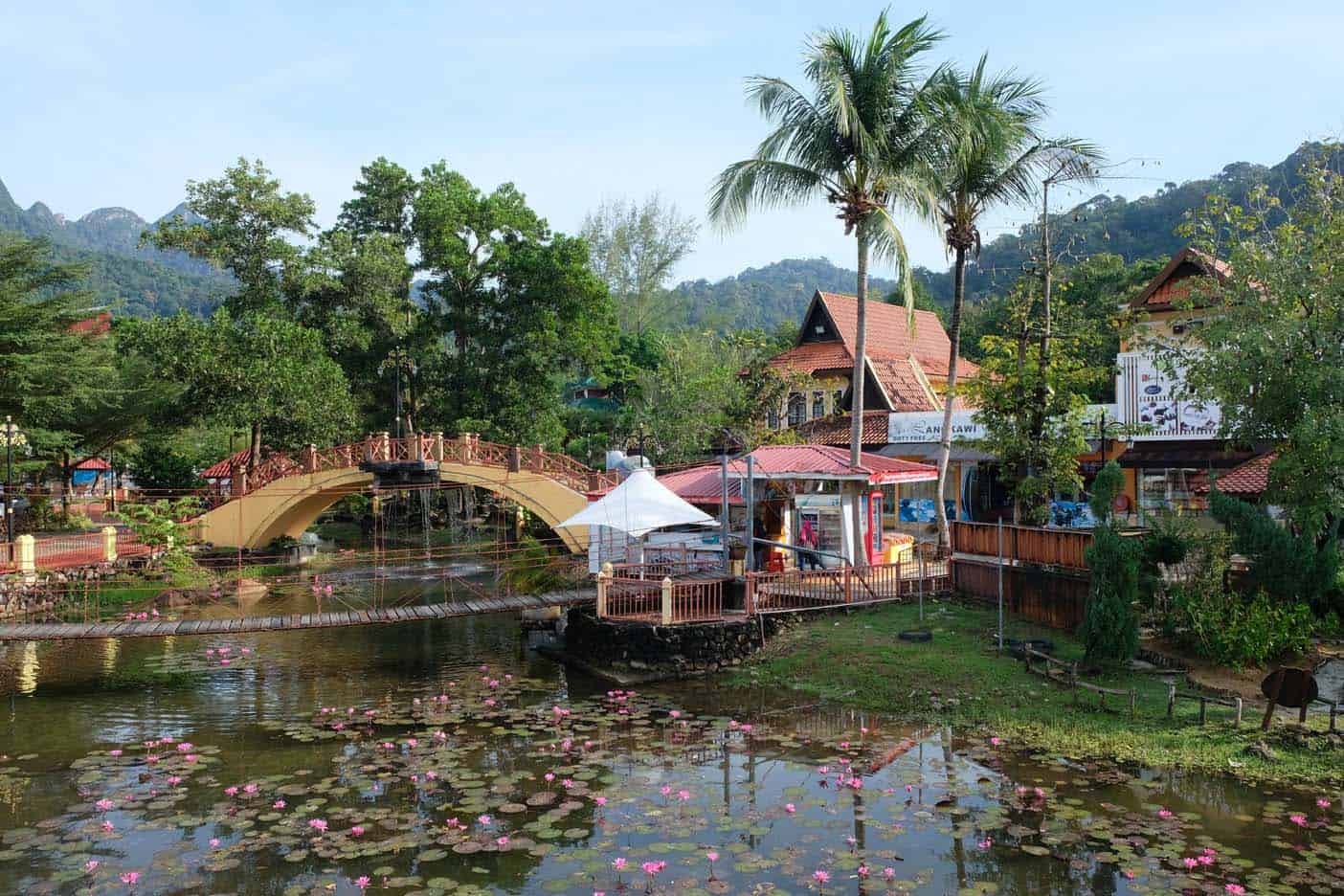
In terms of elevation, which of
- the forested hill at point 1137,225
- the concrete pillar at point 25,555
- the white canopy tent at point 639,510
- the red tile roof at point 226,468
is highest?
the forested hill at point 1137,225

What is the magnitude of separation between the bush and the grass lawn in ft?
2.86

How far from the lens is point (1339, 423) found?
13023mm

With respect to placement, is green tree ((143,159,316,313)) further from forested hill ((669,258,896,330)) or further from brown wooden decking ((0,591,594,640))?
forested hill ((669,258,896,330))

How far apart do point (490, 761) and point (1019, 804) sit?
6.07m

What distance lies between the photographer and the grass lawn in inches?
441

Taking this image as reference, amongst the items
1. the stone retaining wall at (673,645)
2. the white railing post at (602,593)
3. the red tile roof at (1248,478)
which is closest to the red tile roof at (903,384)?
the red tile roof at (1248,478)

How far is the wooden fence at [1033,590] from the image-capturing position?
52.9ft

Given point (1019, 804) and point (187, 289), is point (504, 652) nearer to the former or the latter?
point (1019, 804)

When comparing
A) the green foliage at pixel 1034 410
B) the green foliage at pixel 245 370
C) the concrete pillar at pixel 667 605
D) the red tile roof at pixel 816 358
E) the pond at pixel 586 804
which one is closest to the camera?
the pond at pixel 586 804

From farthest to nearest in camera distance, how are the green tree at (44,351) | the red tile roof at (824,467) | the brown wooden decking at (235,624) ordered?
1. the green tree at (44,351)
2. the red tile roof at (824,467)
3. the brown wooden decking at (235,624)

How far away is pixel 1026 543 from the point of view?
17375 millimetres

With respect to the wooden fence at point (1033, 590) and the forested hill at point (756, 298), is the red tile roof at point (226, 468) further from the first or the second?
the forested hill at point (756, 298)

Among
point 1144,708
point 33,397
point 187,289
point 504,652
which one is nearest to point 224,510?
point 33,397

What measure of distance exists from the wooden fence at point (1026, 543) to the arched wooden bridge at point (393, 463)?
456 inches
